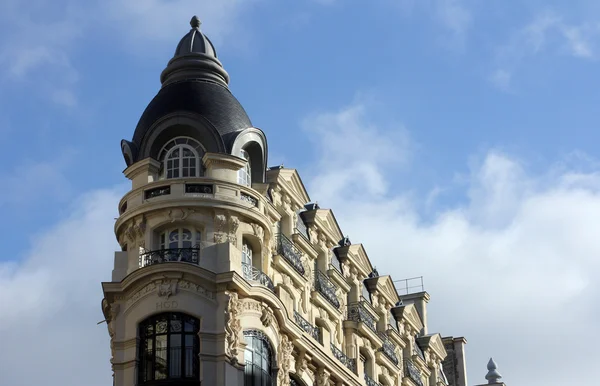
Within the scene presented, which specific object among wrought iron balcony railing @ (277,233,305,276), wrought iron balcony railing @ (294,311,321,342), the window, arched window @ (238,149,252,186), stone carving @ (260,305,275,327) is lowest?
stone carving @ (260,305,275,327)

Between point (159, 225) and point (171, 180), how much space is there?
1616 millimetres

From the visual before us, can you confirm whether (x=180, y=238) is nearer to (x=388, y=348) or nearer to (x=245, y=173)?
(x=245, y=173)

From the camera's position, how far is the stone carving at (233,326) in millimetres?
42375

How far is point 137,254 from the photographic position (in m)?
44.6

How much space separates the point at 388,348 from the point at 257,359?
1442 centimetres

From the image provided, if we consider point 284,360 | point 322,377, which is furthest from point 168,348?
point 322,377

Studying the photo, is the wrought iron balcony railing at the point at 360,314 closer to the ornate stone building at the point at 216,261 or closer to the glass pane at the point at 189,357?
the ornate stone building at the point at 216,261

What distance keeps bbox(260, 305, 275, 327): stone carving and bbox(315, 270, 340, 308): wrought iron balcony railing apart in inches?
248

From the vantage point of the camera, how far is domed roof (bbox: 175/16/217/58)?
49406 mm

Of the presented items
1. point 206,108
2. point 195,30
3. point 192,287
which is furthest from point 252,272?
point 195,30

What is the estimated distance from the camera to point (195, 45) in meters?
49.6

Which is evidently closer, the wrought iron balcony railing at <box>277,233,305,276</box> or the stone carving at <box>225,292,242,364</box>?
the stone carving at <box>225,292,242,364</box>

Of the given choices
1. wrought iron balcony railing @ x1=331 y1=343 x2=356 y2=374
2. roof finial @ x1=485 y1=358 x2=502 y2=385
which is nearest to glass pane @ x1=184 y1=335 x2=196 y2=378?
wrought iron balcony railing @ x1=331 y1=343 x2=356 y2=374

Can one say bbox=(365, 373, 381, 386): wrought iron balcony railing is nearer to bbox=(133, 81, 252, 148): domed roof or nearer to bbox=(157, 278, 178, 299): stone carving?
bbox=(133, 81, 252, 148): domed roof
